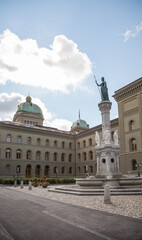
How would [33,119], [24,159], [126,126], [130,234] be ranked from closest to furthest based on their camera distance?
[130,234] < [126,126] < [24,159] < [33,119]

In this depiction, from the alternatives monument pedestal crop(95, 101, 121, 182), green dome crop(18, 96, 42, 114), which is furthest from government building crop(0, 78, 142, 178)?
green dome crop(18, 96, 42, 114)

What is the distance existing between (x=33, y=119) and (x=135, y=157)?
4445 centimetres

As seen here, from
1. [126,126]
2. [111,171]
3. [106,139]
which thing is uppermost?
[126,126]

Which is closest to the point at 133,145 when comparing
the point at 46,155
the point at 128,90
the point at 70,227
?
the point at 128,90

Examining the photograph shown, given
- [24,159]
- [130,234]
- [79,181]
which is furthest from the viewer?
[24,159]

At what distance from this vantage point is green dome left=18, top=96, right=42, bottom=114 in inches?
Answer: 2815

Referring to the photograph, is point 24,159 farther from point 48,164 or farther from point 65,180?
point 65,180

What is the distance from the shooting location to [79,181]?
2023 centimetres

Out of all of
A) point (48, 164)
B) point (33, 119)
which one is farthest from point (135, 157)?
point (33, 119)

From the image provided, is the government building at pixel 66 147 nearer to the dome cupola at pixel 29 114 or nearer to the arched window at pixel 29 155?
the arched window at pixel 29 155

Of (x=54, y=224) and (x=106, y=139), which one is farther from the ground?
(x=106, y=139)

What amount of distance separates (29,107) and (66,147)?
79.8 feet

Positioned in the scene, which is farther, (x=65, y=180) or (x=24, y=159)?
(x=24, y=159)

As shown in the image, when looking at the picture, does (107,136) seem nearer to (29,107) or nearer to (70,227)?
(70,227)
